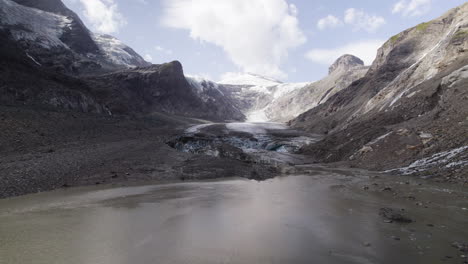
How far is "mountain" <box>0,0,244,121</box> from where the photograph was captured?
1517 inches

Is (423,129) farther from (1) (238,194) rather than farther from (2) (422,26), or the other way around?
(2) (422,26)

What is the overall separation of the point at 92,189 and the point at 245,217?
8.94 meters

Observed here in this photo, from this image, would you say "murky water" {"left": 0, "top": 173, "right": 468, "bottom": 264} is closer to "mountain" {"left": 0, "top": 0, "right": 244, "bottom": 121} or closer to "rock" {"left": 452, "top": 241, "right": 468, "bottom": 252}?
"rock" {"left": 452, "top": 241, "right": 468, "bottom": 252}

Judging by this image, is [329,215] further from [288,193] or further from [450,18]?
[450,18]

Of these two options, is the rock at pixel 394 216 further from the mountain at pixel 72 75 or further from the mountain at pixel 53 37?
the mountain at pixel 53 37

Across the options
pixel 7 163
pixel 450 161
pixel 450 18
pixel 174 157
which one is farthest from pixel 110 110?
pixel 450 18

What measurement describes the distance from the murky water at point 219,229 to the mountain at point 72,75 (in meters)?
28.3

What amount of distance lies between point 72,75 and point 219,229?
95.6 m

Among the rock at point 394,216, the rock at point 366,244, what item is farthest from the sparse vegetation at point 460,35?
the rock at point 366,244

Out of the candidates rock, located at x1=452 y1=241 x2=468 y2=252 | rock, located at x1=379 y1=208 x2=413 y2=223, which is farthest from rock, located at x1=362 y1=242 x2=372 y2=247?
rock, located at x1=379 y1=208 x2=413 y2=223

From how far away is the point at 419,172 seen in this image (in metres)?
15.1

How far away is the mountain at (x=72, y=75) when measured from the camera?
126 feet

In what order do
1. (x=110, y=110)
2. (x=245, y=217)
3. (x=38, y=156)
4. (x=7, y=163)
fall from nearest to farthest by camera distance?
(x=245, y=217)
(x=7, y=163)
(x=38, y=156)
(x=110, y=110)

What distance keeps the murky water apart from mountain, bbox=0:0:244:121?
1114 inches
